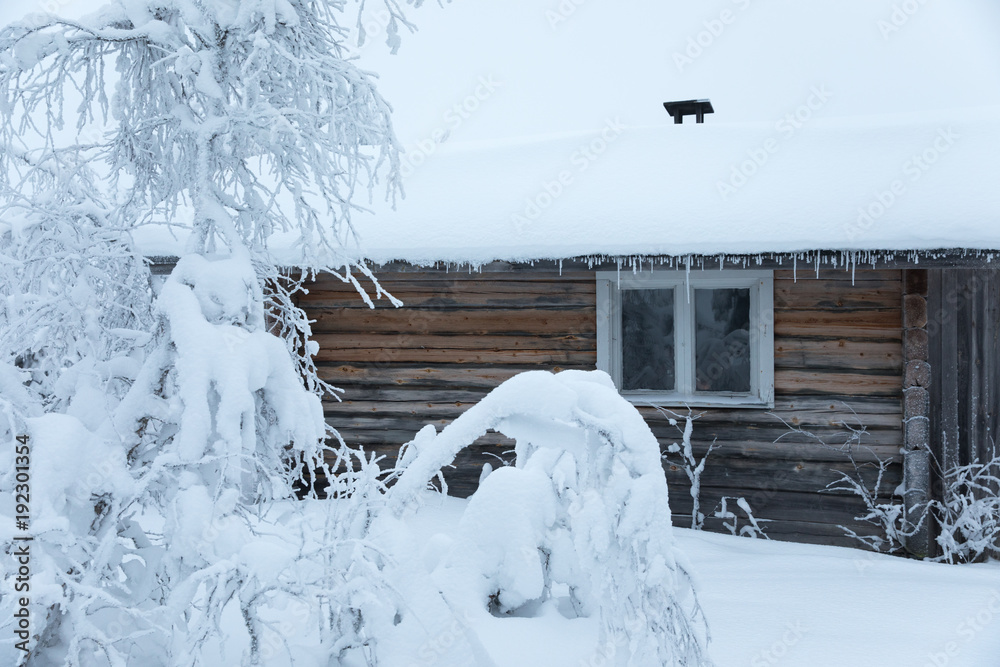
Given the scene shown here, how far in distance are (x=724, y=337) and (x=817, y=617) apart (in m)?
3.07

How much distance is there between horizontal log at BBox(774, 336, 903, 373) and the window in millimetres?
125

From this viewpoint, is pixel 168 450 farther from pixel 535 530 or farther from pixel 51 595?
pixel 535 530

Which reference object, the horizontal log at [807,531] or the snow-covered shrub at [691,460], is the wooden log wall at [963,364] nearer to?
the horizontal log at [807,531]

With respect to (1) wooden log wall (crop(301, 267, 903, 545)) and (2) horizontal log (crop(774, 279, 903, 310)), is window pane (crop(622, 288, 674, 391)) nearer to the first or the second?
(1) wooden log wall (crop(301, 267, 903, 545))

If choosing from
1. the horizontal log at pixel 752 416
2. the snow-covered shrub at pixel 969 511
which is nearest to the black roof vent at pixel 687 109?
the horizontal log at pixel 752 416

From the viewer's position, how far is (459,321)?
6.86 m

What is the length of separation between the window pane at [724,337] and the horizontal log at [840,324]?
0.38 meters

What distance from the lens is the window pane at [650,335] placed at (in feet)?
22.2

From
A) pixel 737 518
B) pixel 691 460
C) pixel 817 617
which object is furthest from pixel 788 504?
pixel 817 617

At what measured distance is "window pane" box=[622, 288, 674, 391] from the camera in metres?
6.75

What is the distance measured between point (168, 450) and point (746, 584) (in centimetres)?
329

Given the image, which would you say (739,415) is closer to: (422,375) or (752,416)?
(752,416)

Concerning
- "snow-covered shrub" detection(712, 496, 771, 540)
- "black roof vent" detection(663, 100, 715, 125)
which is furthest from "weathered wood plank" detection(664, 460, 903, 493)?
"black roof vent" detection(663, 100, 715, 125)

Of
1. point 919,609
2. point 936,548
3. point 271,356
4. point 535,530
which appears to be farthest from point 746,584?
point 271,356
